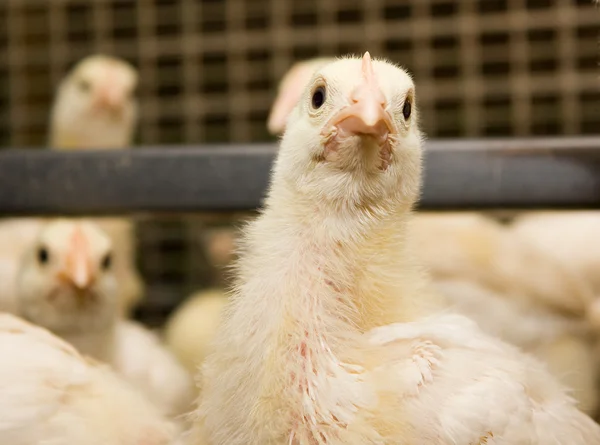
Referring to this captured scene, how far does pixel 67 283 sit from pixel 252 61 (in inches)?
55.1

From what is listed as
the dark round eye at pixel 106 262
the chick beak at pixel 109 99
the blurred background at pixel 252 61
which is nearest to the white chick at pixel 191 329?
the dark round eye at pixel 106 262

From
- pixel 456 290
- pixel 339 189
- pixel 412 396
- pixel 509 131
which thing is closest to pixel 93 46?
pixel 509 131

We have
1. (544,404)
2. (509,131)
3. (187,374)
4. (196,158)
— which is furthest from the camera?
(509,131)

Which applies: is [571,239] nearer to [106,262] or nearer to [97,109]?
[106,262]

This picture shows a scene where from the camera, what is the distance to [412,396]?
71 cm

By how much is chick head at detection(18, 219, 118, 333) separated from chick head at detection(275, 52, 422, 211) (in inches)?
26.3

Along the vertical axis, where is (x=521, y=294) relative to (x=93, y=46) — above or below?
below

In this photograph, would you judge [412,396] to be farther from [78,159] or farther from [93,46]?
[93,46]

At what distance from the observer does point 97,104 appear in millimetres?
2225

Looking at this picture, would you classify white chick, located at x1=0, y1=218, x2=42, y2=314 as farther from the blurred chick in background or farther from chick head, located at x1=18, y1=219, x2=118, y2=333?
the blurred chick in background

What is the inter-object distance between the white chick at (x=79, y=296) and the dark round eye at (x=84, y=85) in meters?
0.83

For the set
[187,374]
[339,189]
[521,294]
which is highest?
[339,189]

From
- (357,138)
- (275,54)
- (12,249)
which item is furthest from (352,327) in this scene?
(275,54)

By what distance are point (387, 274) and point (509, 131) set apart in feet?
6.06
